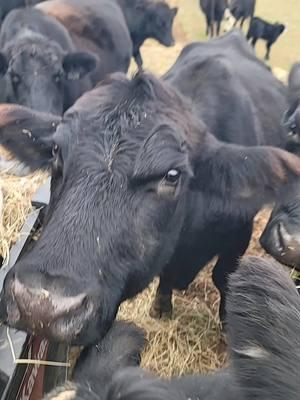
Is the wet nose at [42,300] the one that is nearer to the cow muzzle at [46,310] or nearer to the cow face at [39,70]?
the cow muzzle at [46,310]

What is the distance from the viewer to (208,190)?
2.64 metres

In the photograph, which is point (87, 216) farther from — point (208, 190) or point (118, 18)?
point (118, 18)

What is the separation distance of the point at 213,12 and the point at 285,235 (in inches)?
434

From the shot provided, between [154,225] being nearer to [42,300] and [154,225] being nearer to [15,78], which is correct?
[42,300]

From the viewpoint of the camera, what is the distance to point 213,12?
1302 cm

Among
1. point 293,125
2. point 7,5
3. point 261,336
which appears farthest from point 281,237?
point 7,5

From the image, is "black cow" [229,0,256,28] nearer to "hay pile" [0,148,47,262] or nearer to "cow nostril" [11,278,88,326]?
"hay pile" [0,148,47,262]

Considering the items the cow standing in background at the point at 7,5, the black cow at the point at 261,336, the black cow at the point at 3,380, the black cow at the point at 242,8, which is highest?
the black cow at the point at 261,336

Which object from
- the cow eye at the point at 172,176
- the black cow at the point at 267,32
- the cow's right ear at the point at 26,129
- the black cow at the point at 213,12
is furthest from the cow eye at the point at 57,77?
the black cow at the point at 213,12

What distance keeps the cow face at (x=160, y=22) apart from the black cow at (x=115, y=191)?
7312 millimetres

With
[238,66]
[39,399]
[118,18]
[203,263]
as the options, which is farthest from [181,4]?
[39,399]

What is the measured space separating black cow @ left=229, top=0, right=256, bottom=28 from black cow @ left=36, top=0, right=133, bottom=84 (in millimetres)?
6870

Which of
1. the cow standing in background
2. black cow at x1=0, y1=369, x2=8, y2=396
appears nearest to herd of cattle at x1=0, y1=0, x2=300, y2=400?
black cow at x1=0, y1=369, x2=8, y2=396

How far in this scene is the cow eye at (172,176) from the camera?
2312mm
